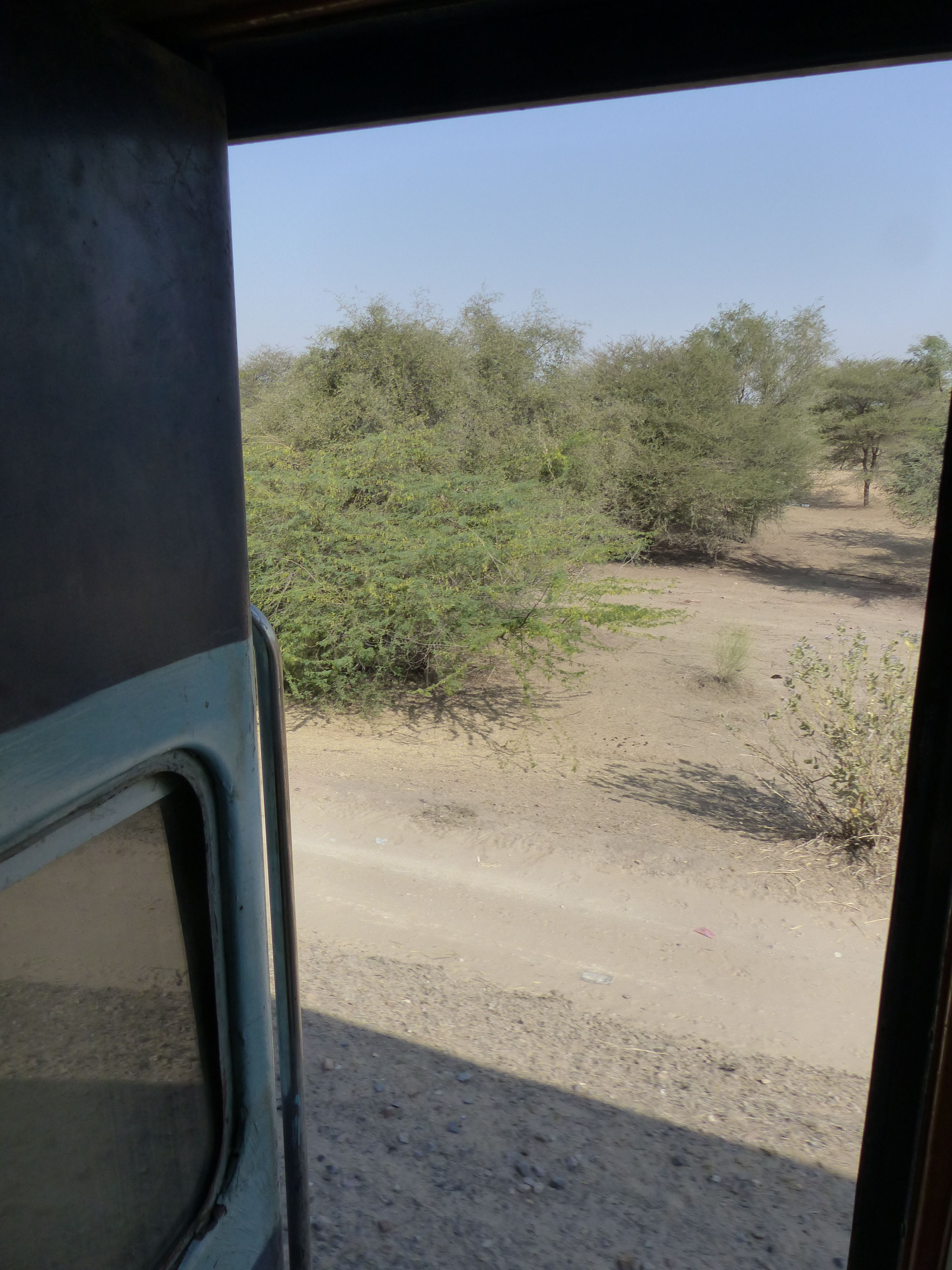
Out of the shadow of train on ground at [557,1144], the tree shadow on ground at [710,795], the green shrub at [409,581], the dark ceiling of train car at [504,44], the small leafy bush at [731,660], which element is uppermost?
the dark ceiling of train car at [504,44]

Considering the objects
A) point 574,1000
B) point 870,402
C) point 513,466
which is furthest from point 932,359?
point 574,1000

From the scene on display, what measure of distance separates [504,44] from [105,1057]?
1411 millimetres

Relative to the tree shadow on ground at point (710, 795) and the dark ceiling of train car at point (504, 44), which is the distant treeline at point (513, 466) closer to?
the tree shadow on ground at point (710, 795)

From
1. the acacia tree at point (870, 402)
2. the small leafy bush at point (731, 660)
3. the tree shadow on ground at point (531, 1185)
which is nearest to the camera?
the tree shadow on ground at point (531, 1185)

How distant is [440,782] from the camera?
7223 mm

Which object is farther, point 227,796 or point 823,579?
point 823,579

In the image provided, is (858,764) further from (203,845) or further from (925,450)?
(925,450)

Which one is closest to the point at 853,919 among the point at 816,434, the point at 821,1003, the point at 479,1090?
the point at 821,1003

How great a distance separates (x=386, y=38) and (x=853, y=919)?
4.99m

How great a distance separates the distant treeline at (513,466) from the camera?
29.9ft

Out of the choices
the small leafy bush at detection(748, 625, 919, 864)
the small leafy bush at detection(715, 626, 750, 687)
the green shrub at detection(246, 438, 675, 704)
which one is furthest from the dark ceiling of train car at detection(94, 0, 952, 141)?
the small leafy bush at detection(715, 626, 750, 687)

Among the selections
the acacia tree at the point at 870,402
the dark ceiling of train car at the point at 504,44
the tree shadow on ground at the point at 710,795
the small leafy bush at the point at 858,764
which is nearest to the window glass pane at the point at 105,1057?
the dark ceiling of train car at the point at 504,44

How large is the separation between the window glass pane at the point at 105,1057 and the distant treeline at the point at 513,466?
288 inches

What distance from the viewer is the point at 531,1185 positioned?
303 centimetres
